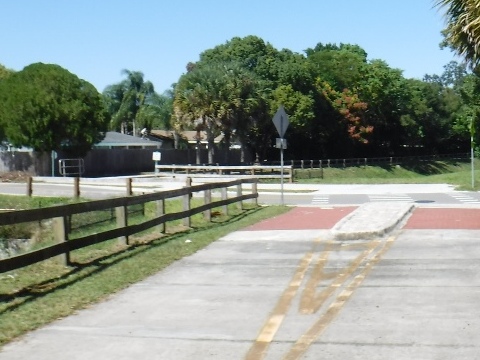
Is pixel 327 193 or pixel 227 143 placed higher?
pixel 227 143

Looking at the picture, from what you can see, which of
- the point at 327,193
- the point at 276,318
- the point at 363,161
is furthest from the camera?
the point at 363,161

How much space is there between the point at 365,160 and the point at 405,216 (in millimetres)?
61151

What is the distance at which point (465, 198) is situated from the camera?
31438 mm

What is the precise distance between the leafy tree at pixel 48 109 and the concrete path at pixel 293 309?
132 ft

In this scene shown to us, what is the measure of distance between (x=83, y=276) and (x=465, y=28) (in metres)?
9.15

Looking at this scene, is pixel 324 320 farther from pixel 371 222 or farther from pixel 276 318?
pixel 371 222

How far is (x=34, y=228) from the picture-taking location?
72.5 ft

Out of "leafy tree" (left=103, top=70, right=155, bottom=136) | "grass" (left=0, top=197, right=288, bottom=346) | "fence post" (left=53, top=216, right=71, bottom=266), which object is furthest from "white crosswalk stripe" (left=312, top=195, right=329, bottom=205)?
"leafy tree" (left=103, top=70, right=155, bottom=136)

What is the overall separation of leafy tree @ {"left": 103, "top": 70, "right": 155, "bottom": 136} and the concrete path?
7972 centimetres

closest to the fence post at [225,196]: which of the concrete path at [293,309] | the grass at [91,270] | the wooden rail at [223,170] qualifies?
the grass at [91,270]

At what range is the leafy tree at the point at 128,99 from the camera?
9362 centimetres

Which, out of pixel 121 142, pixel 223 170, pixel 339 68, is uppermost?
pixel 339 68

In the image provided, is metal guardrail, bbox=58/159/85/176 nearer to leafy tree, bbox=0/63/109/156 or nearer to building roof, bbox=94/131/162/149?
leafy tree, bbox=0/63/109/156

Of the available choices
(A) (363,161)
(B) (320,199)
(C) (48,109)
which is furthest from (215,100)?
(B) (320,199)
